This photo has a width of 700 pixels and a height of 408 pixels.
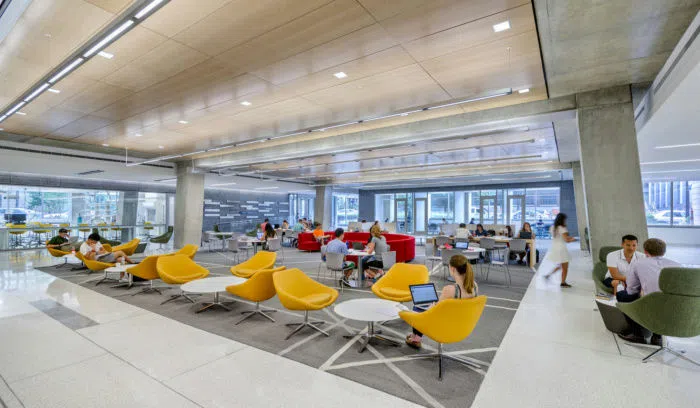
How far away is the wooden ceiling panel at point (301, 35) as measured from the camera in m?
3.65

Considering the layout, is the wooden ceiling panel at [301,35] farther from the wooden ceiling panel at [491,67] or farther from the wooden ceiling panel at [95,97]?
the wooden ceiling panel at [95,97]

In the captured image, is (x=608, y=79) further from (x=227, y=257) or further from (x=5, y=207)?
(x=5, y=207)

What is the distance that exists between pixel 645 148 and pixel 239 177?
1562 cm

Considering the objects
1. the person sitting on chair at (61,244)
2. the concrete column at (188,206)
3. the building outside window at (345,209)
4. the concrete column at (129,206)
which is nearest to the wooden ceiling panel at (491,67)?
the person sitting on chair at (61,244)

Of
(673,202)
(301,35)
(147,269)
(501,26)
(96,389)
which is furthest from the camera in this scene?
(673,202)

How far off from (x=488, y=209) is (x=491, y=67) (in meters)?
17.0

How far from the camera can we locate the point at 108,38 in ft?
12.1

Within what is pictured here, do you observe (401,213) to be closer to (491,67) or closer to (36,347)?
(491,67)

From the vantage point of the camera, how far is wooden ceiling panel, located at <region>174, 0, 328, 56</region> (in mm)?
3494

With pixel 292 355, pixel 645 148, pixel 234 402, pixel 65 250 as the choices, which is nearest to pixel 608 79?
pixel 645 148

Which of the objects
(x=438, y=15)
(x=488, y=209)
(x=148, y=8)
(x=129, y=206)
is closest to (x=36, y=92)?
(x=148, y=8)

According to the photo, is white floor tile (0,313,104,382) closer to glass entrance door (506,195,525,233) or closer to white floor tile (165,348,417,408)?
white floor tile (165,348,417,408)

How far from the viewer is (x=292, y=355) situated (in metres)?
3.57

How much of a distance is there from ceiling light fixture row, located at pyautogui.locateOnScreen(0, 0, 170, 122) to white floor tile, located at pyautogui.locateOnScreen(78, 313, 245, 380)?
3.28 meters
